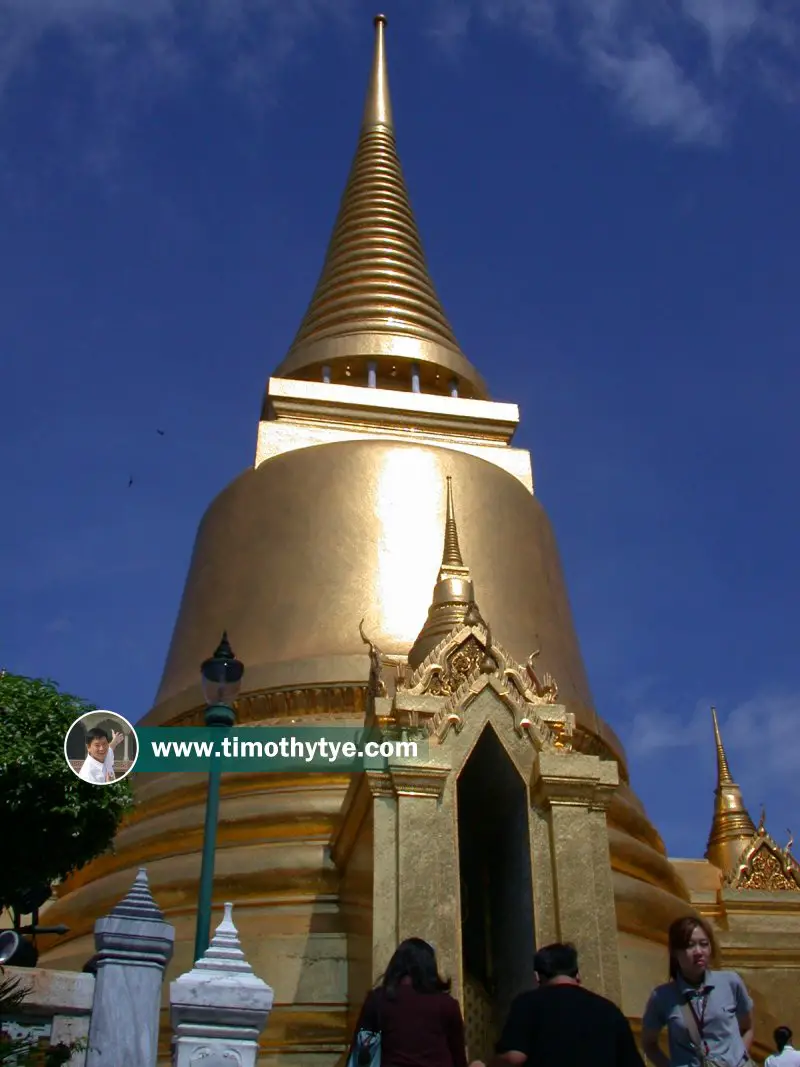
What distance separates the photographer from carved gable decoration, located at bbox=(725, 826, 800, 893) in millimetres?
15000

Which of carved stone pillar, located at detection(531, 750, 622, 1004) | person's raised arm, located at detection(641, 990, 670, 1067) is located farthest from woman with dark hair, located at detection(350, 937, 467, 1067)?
carved stone pillar, located at detection(531, 750, 622, 1004)

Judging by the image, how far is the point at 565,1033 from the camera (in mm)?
3404

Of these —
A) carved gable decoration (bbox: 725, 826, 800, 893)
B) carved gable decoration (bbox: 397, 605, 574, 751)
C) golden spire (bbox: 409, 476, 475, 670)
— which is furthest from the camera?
carved gable decoration (bbox: 725, 826, 800, 893)

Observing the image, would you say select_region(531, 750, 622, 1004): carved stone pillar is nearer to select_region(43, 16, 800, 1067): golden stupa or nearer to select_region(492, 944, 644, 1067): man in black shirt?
select_region(43, 16, 800, 1067): golden stupa

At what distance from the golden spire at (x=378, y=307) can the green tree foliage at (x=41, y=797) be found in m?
10.4

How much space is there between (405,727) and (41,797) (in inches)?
111

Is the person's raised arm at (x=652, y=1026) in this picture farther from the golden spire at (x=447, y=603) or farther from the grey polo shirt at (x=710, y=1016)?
the golden spire at (x=447, y=603)

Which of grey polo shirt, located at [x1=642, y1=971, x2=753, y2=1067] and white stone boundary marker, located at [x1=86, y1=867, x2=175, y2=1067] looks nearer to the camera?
grey polo shirt, located at [x1=642, y1=971, x2=753, y2=1067]

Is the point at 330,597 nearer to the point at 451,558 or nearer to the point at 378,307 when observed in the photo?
the point at 451,558

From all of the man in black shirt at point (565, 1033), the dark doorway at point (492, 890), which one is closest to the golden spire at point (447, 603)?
the dark doorway at point (492, 890)

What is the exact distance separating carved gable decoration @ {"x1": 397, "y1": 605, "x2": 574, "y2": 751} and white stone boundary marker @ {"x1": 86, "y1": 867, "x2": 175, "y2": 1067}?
3395 mm

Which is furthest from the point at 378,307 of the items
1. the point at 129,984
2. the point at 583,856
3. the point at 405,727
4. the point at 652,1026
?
the point at 652,1026

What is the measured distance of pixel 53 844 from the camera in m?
8.76

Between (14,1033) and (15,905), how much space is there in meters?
3.25
